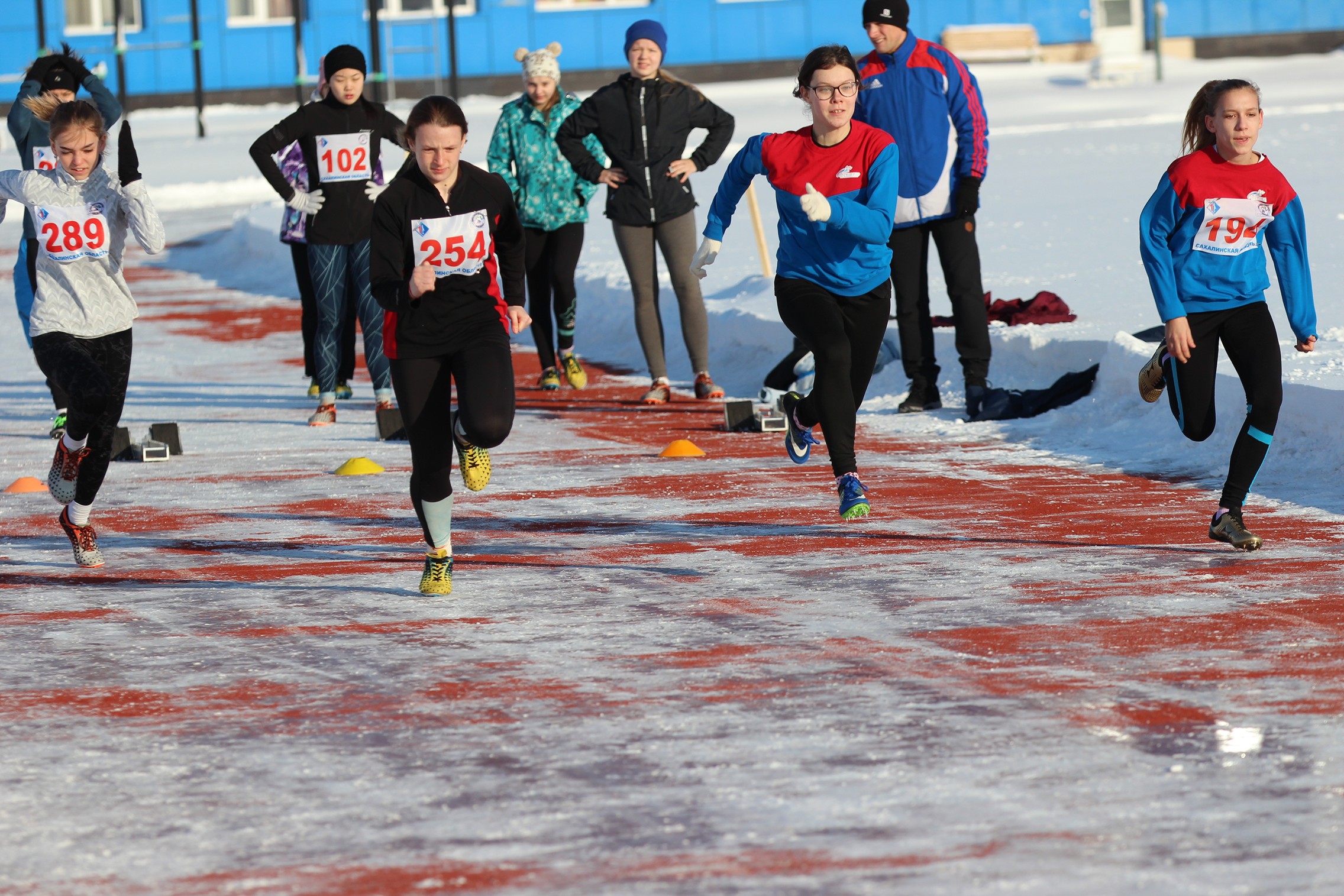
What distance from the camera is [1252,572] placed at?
6922 mm

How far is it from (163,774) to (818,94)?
3910mm

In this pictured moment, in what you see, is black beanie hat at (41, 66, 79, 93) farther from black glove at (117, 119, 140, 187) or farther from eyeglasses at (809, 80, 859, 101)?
eyeglasses at (809, 80, 859, 101)

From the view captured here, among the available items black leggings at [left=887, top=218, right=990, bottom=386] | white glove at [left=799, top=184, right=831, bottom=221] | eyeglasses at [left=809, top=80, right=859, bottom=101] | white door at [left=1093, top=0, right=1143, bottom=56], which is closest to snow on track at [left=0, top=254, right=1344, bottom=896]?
white glove at [left=799, top=184, right=831, bottom=221]

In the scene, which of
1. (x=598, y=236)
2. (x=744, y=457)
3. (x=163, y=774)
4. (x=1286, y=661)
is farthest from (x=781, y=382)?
(x=598, y=236)

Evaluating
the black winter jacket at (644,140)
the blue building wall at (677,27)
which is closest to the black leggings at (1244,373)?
the black winter jacket at (644,140)

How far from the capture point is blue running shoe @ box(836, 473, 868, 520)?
24.1 feet

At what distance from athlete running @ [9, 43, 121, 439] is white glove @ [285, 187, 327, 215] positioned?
1261 millimetres

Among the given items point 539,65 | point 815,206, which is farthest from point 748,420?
point 815,206

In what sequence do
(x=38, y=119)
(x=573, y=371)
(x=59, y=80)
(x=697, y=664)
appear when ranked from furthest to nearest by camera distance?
(x=573, y=371) < (x=59, y=80) < (x=38, y=119) < (x=697, y=664)

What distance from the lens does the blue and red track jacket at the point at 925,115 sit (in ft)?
35.0

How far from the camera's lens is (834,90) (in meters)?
7.59

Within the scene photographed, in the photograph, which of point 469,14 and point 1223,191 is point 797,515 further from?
point 469,14

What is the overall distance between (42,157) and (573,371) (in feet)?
12.7

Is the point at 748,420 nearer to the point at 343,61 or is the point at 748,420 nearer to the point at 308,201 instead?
the point at 308,201
